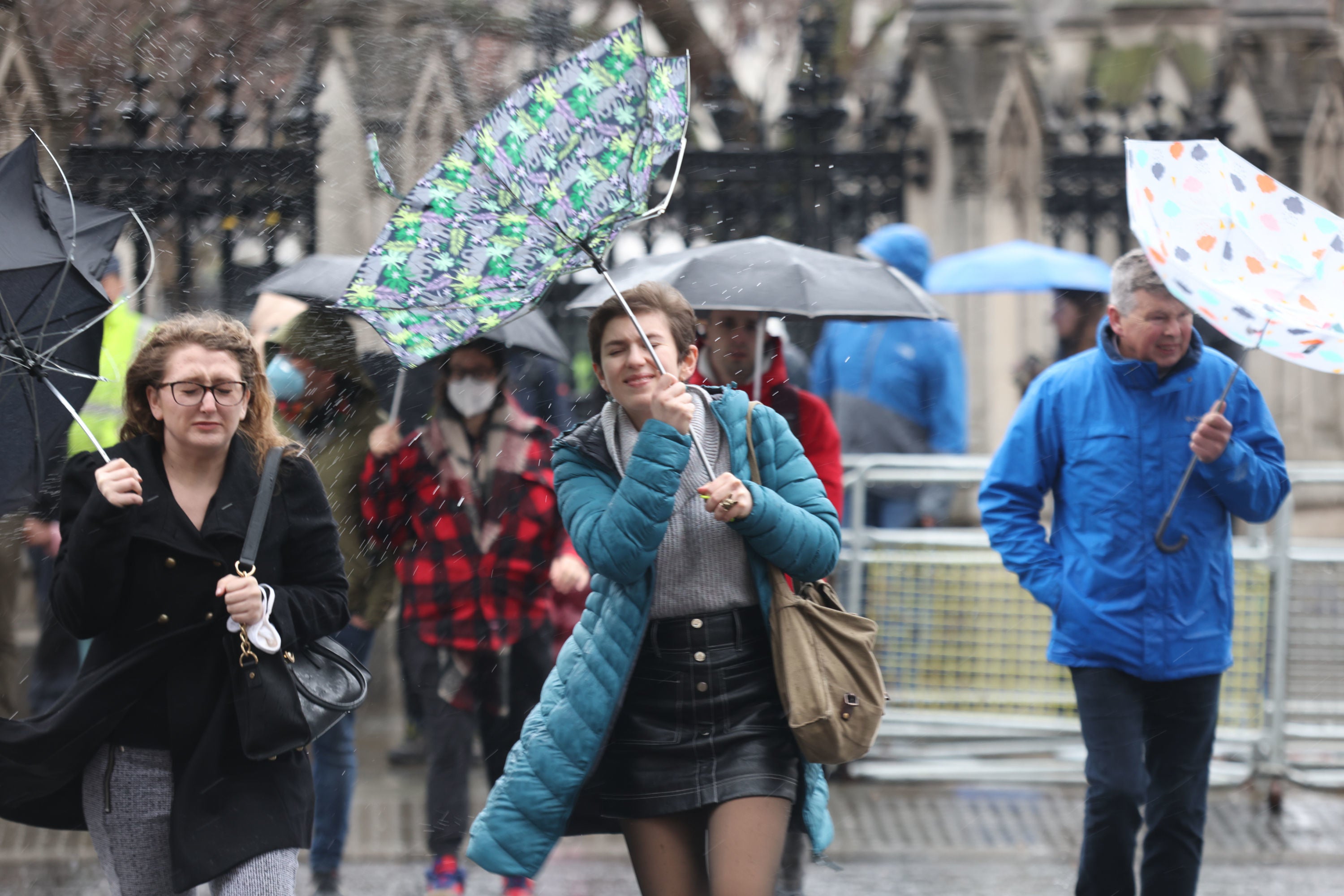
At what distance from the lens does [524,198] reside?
3293 millimetres

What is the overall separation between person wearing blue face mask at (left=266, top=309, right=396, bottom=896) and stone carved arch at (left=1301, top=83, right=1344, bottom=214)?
6.54 metres

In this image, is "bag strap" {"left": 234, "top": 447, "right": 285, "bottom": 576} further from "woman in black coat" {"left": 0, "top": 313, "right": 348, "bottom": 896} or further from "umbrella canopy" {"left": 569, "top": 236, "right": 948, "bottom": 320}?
"umbrella canopy" {"left": 569, "top": 236, "right": 948, "bottom": 320}

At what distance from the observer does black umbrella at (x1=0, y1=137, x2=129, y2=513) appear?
375 centimetres

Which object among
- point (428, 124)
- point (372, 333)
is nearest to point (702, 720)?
point (372, 333)

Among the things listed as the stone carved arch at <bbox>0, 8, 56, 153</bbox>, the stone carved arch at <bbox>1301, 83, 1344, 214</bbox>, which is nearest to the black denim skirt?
the stone carved arch at <bbox>0, 8, 56, 153</bbox>

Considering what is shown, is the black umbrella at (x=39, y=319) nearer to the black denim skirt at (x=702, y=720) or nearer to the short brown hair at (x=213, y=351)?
the short brown hair at (x=213, y=351)

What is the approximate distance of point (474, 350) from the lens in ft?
17.5

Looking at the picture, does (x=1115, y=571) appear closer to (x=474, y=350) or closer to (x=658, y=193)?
(x=474, y=350)

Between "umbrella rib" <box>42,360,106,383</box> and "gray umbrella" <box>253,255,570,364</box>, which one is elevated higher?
"gray umbrella" <box>253,255,570,364</box>

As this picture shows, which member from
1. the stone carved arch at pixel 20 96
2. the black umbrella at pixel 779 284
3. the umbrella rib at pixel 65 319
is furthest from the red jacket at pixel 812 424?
the stone carved arch at pixel 20 96

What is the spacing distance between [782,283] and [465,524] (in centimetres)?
127

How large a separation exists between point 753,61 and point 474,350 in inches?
572

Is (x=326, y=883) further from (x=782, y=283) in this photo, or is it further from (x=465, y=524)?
(x=782, y=283)

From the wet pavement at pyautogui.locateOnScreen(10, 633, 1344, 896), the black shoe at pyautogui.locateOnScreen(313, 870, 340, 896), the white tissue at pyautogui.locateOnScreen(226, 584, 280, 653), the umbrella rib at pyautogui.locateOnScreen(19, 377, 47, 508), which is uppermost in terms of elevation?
the umbrella rib at pyautogui.locateOnScreen(19, 377, 47, 508)
